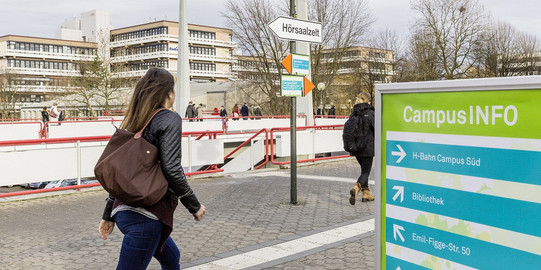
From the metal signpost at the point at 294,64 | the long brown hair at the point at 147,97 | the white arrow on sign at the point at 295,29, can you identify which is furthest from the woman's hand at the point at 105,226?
the metal signpost at the point at 294,64

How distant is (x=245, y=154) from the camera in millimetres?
15867

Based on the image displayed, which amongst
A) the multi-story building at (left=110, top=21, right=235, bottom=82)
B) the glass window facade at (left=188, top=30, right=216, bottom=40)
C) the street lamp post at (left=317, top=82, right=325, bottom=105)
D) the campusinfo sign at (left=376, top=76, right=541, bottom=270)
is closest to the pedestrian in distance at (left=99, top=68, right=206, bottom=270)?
the campusinfo sign at (left=376, top=76, right=541, bottom=270)

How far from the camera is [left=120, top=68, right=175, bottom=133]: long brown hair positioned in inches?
135

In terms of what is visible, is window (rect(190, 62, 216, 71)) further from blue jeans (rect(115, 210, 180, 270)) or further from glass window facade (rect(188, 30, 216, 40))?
blue jeans (rect(115, 210, 180, 270))

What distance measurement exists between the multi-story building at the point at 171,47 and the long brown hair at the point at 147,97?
332 feet

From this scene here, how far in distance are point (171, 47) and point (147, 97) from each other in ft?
343

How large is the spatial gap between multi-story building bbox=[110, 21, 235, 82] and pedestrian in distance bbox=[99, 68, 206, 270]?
332 ft

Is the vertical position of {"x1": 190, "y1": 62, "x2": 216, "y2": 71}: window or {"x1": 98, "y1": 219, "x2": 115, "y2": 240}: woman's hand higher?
{"x1": 190, "y1": 62, "x2": 216, "y2": 71}: window

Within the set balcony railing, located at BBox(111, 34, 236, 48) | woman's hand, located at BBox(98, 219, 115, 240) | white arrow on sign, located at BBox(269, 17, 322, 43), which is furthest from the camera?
balcony railing, located at BBox(111, 34, 236, 48)

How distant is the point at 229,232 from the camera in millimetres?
7258

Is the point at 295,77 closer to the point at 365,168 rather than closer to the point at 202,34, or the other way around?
the point at 365,168

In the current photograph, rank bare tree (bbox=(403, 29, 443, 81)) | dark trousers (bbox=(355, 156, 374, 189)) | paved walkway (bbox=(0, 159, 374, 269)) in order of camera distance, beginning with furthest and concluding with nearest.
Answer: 1. bare tree (bbox=(403, 29, 443, 81))
2. dark trousers (bbox=(355, 156, 374, 189))
3. paved walkway (bbox=(0, 159, 374, 269))

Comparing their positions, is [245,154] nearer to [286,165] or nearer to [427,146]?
[286,165]

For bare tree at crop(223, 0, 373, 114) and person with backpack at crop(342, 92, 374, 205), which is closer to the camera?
person with backpack at crop(342, 92, 374, 205)
